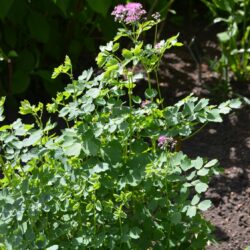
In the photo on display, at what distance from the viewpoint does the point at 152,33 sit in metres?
4.00

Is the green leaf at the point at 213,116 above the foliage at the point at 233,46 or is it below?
above

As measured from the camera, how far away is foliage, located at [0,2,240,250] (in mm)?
1841

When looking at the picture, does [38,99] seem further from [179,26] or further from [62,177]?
[62,177]

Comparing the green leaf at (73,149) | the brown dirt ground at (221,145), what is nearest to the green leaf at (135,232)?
the green leaf at (73,149)

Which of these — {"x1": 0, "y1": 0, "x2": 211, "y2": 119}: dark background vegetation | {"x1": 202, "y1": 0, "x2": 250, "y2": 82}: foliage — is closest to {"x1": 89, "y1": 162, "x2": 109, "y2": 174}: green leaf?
{"x1": 0, "y1": 0, "x2": 211, "y2": 119}: dark background vegetation

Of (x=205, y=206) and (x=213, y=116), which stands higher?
(x=213, y=116)

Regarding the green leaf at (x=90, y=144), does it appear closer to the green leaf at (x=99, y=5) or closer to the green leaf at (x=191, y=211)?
the green leaf at (x=191, y=211)

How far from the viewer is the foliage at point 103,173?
1.84 meters

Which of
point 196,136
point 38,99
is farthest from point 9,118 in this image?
point 196,136

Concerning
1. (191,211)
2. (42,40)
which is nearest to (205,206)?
(191,211)

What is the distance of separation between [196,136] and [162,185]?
1266mm

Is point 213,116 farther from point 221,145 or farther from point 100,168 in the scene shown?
point 221,145

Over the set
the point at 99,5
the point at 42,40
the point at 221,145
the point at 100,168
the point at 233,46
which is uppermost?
the point at 100,168

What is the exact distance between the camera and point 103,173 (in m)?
1.91
